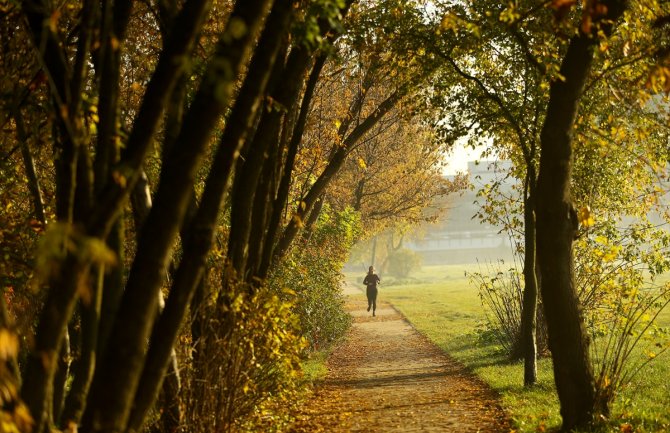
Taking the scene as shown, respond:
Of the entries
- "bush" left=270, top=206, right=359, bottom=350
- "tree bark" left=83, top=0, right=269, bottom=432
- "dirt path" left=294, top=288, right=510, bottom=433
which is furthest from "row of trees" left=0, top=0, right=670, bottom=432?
"dirt path" left=294, top=288, right=510, bottom=433

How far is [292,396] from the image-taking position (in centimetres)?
962

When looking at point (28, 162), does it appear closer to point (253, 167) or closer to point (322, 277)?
point (253, 167)

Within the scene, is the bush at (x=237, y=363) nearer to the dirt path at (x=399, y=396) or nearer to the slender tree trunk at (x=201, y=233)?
the dirt path at (x=399, y=396)

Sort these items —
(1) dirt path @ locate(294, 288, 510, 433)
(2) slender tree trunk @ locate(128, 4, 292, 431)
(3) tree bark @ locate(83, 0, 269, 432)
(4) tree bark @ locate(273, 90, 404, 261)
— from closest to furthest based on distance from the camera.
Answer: (3) tree bark @ locate(83, 0, 269, 432) → (2) slender tree trunk @ locate(128, 4, 292, 431) → (1) dirt path @ locate(294, 288, 510, 433) → (4) tree bark @ locate(273, 90, 404, 261)

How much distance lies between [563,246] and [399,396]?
4.74 meters

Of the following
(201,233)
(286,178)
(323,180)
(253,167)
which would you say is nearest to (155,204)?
(201,233)

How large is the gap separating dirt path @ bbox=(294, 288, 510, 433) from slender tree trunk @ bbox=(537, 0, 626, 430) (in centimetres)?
124

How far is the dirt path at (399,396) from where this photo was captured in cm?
942

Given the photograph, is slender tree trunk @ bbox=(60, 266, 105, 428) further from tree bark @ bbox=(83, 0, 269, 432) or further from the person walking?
the person walking

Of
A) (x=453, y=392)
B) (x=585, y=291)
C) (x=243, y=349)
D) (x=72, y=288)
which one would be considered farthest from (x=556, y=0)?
(x=585, y=291)

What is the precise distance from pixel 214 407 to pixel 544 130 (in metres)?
4.64

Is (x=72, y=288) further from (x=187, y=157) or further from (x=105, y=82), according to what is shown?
(x=105, y=82)

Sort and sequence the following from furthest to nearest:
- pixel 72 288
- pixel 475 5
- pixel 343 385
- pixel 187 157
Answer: pixel 343 385
pixel 475 5
pixel 187 157
pixel 72 288

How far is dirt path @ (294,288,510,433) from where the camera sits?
30.9 feet
